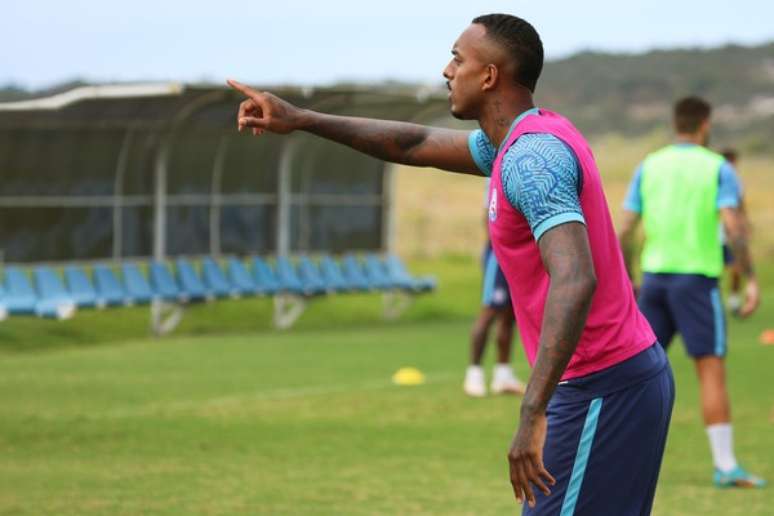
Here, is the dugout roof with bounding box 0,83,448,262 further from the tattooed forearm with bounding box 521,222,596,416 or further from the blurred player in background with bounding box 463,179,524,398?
the tattooed forearm with bounding box 521,222,596,416

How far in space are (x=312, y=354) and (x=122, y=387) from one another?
3623mm

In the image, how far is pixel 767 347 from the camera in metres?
18.7

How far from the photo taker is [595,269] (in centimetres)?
471

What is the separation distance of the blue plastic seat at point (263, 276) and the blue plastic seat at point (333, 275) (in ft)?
2.74

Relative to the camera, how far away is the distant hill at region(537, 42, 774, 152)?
10100cm

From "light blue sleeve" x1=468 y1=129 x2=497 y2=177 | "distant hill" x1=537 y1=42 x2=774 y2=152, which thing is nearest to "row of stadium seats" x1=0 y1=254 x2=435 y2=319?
"light blue sleeve" x1=468 y1=129 x2=497 y2=177

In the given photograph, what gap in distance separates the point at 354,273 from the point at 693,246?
14152mm

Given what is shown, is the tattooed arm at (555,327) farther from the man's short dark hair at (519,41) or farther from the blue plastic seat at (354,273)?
the blue plastic seat at (354,273)

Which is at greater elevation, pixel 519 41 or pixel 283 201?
pixel 519 41

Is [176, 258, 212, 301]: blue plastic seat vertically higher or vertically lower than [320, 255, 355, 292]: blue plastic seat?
higher

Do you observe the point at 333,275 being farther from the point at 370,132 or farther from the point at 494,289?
the point at 370,132

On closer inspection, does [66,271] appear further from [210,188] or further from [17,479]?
[17,479]

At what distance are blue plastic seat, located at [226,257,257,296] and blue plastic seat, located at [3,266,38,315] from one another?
3313 millimetres

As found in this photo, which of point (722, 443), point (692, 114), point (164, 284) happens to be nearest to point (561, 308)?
point (722, 443)
